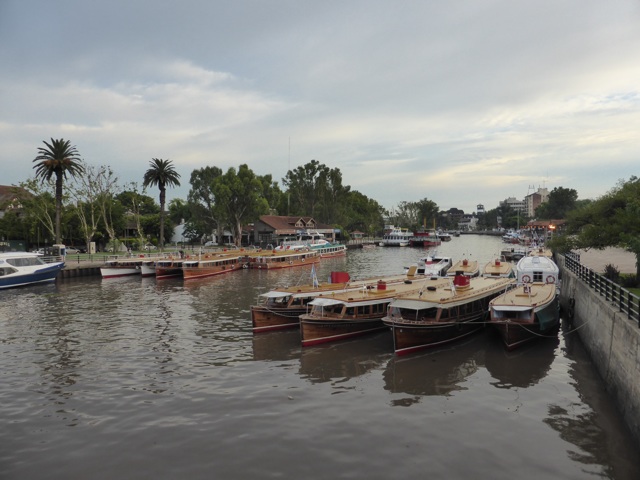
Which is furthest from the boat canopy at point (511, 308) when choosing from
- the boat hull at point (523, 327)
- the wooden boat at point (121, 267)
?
the wooden boat at point (121, 267)

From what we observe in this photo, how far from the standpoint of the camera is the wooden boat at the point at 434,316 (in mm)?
23094

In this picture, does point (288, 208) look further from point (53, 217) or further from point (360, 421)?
point (360, 421)

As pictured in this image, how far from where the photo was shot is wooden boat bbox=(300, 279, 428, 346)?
82.8 feet

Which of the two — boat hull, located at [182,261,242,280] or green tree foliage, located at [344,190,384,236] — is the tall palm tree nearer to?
boat hull, located at [182,261,242,280]

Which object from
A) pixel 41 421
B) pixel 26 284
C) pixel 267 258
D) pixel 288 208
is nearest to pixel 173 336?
pixel 41 421

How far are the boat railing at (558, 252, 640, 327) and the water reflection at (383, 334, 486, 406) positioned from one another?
A: 6.61 metres

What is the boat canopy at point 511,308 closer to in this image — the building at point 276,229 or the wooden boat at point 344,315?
the wooden boat at point 344,315

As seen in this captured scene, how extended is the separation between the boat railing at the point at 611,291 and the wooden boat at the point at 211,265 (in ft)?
136

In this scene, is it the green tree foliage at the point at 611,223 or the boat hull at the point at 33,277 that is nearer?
the green tree foliage at the point at 611,223

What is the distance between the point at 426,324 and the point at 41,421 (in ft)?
56.8

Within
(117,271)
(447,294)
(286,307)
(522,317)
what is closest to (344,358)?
(286,307)

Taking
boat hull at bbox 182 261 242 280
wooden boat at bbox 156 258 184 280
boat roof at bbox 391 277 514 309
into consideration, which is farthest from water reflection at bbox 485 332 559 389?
wooden boat at bbox 156 258 184 280

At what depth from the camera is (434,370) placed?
21.2 m

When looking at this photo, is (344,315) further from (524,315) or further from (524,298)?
(524,298)
